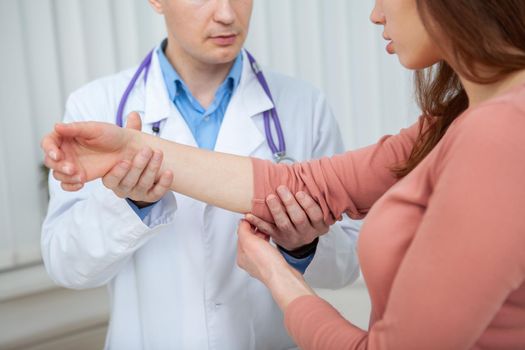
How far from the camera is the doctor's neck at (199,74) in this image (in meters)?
1.46

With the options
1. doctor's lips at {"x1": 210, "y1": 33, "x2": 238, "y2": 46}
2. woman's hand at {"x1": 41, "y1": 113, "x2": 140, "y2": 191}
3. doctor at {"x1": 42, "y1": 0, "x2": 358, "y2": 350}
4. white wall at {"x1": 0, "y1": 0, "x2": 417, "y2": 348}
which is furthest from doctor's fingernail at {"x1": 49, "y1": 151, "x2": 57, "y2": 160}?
white wall at {"x1": 0, "y1": 0, "x2": 417, "y2": 348}

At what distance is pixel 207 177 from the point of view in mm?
1155

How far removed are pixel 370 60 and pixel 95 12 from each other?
765 mm

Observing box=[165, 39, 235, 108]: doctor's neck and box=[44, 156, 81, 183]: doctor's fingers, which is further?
box=[165, 39, 235, 108]: doctor's neck

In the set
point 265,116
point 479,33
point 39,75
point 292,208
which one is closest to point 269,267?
point 292,208

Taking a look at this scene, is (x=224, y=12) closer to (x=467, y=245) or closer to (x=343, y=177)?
(x=343, y=177)

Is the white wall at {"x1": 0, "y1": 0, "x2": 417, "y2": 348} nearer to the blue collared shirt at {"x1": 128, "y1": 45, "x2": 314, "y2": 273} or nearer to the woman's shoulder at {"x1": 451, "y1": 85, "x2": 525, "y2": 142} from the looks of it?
the blue collared shirt at {"x1": 128, "y1": 45, "x2": 314, "y2": 273}

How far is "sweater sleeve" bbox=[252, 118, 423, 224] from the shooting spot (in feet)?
3.67

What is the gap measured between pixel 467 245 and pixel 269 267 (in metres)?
0.37

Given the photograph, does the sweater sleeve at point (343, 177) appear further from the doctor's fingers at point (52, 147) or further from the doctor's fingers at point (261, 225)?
the doctor's fingers at point (52, 147)

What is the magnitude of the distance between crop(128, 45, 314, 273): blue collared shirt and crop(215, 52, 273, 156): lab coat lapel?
1.0 inches

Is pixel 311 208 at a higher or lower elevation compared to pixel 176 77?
lower

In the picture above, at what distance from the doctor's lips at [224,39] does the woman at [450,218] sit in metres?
0.43

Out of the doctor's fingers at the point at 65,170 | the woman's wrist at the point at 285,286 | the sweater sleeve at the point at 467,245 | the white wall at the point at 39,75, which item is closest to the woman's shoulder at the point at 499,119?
the sweater sleeve at the point at 467,245
